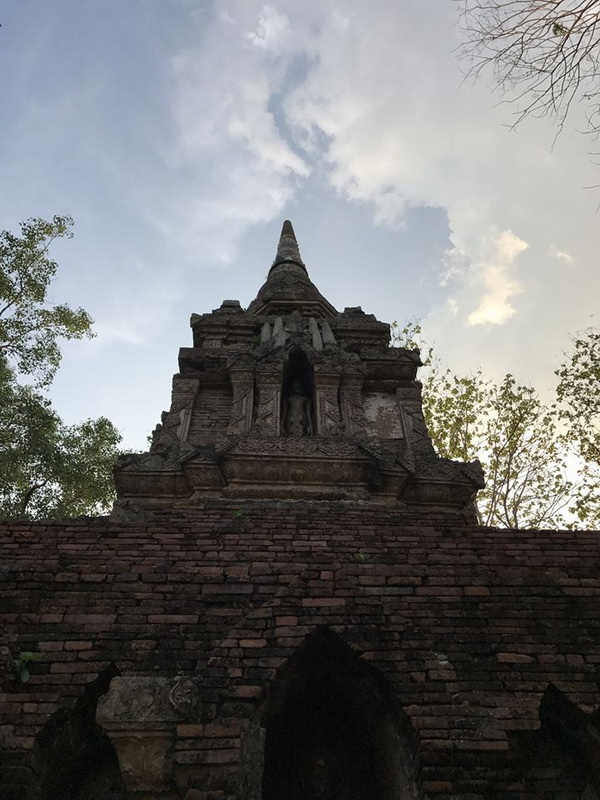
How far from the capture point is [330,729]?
5.30 m

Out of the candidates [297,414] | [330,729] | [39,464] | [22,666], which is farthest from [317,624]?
[39,464]

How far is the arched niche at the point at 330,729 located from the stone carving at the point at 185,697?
617 mm

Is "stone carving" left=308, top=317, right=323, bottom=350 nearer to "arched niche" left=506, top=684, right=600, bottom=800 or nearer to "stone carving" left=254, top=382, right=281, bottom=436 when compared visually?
"stone carving" left=254, top=382, right=281, bottom=436

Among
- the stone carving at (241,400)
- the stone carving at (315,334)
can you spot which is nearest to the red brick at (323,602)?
the stone carving at (241,400)

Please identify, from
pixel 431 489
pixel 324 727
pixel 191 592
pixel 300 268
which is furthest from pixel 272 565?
pixel 300 268

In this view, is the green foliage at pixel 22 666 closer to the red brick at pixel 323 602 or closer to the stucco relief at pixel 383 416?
the red brick at pixel 323 602

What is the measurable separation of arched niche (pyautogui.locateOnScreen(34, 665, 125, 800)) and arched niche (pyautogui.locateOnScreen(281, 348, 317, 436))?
207 inches

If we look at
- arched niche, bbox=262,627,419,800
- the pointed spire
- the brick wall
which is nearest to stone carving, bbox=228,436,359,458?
the brick wall

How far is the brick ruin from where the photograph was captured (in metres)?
4.16

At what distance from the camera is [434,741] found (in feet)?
13.7

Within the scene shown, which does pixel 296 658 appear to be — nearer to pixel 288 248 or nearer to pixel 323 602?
pixel 323 602

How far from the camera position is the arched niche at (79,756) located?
4328mm

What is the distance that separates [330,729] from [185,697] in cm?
167

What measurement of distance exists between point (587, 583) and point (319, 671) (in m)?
2.46
